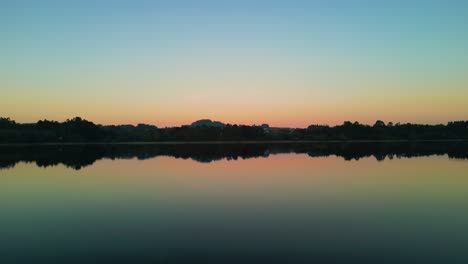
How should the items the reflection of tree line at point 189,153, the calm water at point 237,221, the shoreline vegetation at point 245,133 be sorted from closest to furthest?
the calm water at point 237,221, the reflection of tree line at point 189,153, the shoreline vegetation at point 245,133

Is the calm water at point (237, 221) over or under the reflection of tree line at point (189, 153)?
under

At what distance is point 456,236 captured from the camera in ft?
30.6

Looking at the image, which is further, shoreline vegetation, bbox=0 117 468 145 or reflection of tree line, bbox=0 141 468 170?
shoreline vegetation, bbox=0 117 468 145

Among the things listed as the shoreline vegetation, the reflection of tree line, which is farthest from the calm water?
the shoreline vegetation

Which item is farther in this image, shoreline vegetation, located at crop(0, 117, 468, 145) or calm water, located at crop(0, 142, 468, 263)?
shoreline vegetation, located at crop(0, 117, 468, 145)

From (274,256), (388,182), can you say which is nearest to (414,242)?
(274,256)

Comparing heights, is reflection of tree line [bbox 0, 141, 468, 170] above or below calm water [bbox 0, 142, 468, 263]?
above

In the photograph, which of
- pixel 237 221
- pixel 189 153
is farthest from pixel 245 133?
pixel 237 221

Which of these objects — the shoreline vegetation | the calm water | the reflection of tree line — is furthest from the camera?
the shoreline vegetation

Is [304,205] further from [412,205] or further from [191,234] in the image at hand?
[191,234]

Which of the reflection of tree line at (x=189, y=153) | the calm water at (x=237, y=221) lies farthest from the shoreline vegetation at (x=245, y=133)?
the calm water at (x=237, y=221)

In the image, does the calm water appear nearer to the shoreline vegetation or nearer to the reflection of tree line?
the reflection of tree line

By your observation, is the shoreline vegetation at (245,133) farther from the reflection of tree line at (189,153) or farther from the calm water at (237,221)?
the calm water at (237,221)

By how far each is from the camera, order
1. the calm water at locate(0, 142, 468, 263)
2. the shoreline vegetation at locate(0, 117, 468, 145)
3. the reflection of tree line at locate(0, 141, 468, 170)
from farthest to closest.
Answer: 1. the shoreline vegetation at locate(0, 117, 468, 145)
2. the reflection of tree line at locate(0, 141, 468, 170)
3. the calm water at locate(0, 142, 468, 263)
